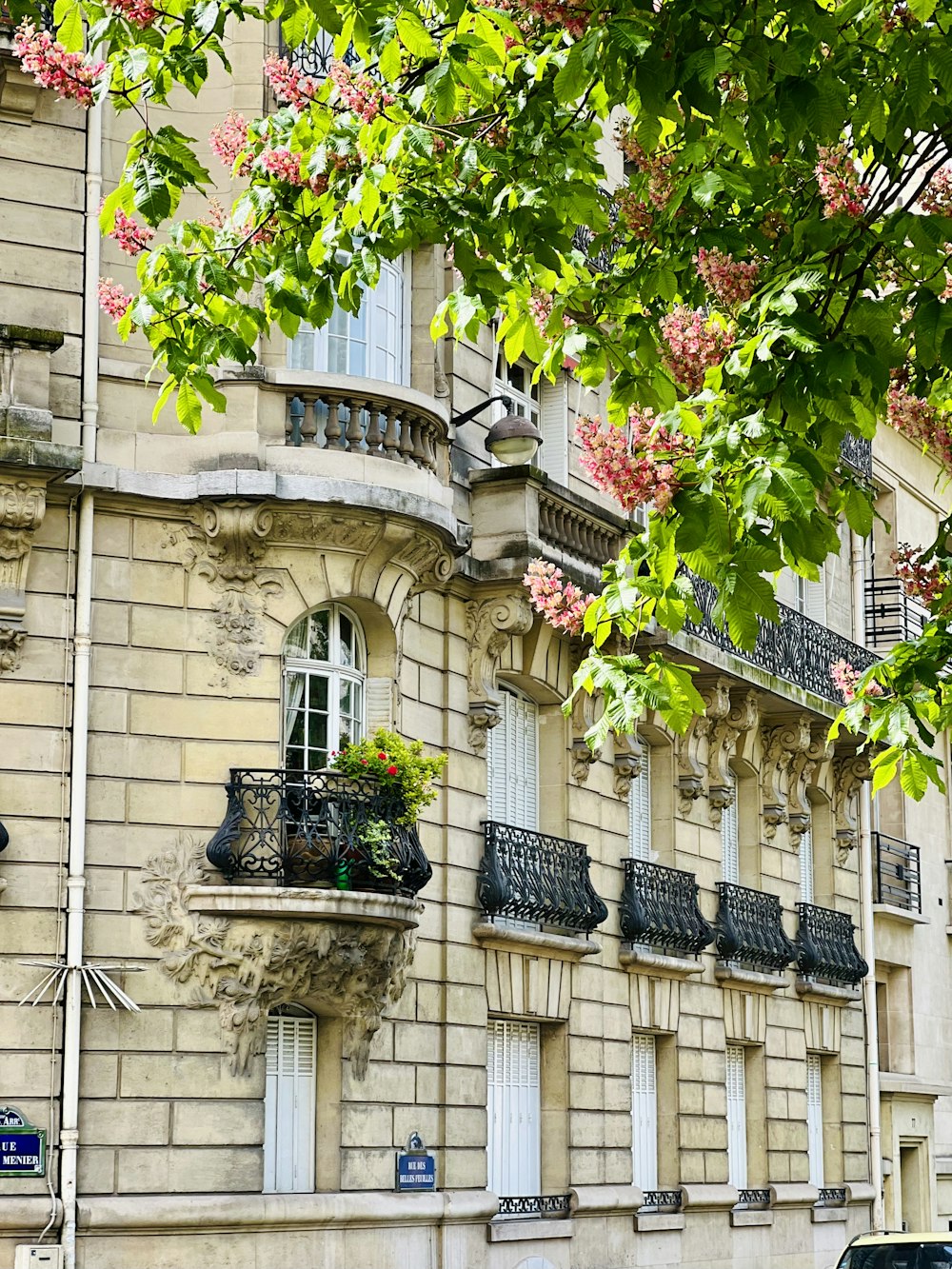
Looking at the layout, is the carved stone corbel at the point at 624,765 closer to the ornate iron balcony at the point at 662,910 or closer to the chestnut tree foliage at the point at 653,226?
the ornate iron balcony at the point at 662,910

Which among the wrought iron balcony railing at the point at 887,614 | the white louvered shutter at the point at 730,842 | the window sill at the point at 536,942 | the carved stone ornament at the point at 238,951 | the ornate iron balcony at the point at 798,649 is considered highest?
the wrought iron balcony railing at the point at 887,614

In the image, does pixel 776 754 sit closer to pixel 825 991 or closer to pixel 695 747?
pixel 695 747

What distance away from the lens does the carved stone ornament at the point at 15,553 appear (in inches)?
663

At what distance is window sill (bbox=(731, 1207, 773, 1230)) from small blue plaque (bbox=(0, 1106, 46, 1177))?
11.3 meters

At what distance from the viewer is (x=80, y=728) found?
1711 cm

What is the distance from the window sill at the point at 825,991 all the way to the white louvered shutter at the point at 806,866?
1245mm

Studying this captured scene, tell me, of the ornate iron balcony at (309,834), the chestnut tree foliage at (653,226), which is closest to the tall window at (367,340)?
the ornate iron balcony at (309,834)

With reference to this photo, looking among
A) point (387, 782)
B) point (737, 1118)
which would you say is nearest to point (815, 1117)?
point (737, 1118)

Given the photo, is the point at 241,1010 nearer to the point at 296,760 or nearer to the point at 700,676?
the point at 296,760

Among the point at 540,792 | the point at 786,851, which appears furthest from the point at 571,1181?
the point at 786,851

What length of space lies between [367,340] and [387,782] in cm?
402

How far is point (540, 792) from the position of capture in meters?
22.2

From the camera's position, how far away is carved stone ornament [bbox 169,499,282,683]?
17797 millimetres

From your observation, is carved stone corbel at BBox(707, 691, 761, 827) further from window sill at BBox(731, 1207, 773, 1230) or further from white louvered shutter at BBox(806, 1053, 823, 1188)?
white louvered shutter at BBox(806, 1053, 823, 1188)
